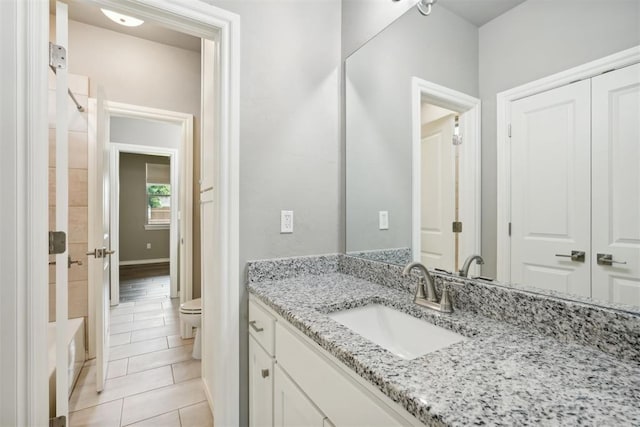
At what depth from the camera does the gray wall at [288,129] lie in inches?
54.8

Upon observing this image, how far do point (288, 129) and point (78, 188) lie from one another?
2004mm

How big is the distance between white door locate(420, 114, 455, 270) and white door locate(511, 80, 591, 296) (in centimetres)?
24

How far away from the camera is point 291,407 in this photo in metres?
0.93

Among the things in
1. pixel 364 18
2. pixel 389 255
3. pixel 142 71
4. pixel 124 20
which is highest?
pixel 124 20

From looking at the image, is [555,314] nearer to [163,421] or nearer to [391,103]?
[391,103]

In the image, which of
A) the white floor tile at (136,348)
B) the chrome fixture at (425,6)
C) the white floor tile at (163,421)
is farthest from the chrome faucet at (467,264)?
the white floor tile at (136,348)

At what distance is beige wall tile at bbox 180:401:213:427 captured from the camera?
1650 mm

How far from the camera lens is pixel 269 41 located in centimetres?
145

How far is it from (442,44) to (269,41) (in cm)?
81

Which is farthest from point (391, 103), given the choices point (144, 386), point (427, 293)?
point (144, 386)

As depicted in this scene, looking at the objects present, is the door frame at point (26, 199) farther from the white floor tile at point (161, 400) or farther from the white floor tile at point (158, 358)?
the white floor tile at point (158, 358)

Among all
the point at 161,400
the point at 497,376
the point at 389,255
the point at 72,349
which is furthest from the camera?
the point at 72,349

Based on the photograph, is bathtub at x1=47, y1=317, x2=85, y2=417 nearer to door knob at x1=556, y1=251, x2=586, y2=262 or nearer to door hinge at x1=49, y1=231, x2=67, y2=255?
door hinge at x1=49, y1=231, x2=67, y2=255

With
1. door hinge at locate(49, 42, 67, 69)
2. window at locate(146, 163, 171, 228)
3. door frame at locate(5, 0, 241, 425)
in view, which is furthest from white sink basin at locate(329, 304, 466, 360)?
window at locate(146, 163, 171, 228)
